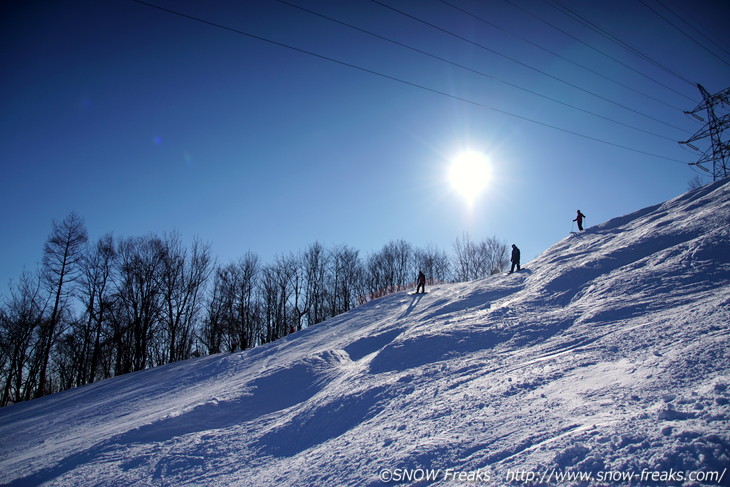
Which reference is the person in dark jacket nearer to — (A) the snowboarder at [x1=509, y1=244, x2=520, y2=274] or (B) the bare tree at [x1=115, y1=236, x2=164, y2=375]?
(A) the snowboarder at [x1=509, y1=244, x2=520, y2=274]

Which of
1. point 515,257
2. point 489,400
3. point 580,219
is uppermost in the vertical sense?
point 580,219

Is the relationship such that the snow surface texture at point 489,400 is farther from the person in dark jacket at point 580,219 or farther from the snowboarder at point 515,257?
the person in dark jacket at point 580,219

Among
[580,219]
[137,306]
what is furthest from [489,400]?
[137,306]

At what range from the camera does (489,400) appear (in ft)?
16.5

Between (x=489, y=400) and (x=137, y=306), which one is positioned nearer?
(x=489, y=400)

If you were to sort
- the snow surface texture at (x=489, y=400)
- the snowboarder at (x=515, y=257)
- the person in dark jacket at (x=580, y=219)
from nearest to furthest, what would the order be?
the snow surface texture at (x=489, y=400) < the snowboarder at (x=515, y=257) < the person in dark jacket at (x=580, y=219)

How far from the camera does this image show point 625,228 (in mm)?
13570

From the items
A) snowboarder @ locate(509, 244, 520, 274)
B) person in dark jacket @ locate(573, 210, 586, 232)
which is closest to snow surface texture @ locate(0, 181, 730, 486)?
snowboarder @ locate(509, 244, 520, 274)

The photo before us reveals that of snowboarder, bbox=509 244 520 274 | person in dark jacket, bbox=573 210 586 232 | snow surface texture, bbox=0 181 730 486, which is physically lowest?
snow surface texture, bbox=0 181 730 486

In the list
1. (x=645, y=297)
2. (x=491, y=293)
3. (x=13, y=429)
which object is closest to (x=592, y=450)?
(x=645, y=297)

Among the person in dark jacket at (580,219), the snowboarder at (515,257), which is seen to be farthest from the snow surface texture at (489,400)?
the person in dark jacket at (580,219)

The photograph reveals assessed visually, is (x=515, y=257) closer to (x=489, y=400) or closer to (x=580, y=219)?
(x=580, y=219)

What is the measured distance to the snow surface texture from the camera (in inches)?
138

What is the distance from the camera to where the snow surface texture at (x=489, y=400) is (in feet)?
11.5
